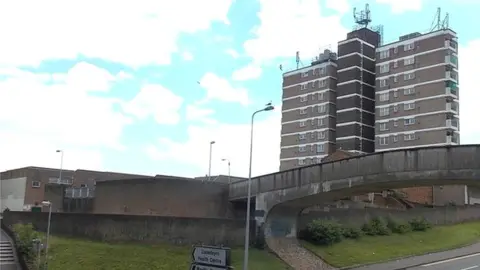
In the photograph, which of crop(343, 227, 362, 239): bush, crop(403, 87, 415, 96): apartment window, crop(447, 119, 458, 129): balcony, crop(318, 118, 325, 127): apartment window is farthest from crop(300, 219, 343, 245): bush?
A: crop(318, 118, 325, 127): apartment window

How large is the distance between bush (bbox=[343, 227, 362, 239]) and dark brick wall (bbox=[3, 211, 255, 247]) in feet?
33.0

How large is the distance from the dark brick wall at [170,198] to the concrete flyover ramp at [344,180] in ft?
6.22

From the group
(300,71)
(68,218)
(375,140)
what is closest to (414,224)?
(68,218)

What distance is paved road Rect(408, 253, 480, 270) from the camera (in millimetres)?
36719

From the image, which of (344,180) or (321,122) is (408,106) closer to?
A: (321,122)

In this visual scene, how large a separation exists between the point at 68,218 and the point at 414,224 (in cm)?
3357

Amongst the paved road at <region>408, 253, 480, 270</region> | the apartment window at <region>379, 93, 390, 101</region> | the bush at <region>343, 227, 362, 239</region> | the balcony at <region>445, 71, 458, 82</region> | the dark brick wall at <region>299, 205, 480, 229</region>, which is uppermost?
the balcony at <region>445, 71, 458, 82</region>

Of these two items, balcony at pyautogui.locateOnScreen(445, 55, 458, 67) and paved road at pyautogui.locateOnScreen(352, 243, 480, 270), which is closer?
paved road at pyautogui.locateOnScreen(352, 243, 480, 270)

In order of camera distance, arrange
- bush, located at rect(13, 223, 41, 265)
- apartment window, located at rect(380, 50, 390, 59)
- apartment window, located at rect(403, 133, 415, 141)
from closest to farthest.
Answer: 1. bush, located at rect(13, 223, 41, 265)
2. apartment window, located at rect(403, 133, 415, 141)
3. apartment window, located at rect(380, 50, 390, 59)

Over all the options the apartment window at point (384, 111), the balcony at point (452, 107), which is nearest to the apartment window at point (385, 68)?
the apartment window at point (384, 111)

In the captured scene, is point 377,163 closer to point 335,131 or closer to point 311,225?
point 311,225

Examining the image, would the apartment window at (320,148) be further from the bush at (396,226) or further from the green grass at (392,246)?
the bush at (396,226)

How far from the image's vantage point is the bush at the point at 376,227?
1845 inches

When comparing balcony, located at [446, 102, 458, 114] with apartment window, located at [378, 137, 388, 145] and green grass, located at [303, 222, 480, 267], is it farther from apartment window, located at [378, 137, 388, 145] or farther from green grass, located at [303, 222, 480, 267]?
green grass, located at [303, 222, 480, 267]
